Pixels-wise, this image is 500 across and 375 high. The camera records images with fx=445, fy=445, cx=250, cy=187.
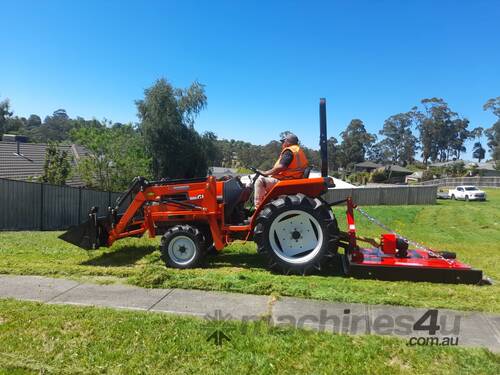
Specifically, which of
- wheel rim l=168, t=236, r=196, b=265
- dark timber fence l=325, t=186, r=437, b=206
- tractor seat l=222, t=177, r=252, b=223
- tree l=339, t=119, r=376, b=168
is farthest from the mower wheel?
tree l=339, t=119, r=376, b=168

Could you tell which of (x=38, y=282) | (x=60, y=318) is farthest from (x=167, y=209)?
(x=60, y=318)

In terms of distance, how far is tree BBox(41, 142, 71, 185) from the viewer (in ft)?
76.5

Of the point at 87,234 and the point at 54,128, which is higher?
the point at 54,128

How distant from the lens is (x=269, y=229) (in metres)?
6.82

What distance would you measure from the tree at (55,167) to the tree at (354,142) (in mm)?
91109

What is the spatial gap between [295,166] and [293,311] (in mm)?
2901

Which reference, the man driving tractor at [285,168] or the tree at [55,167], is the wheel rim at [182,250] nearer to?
the man driving tractor at [285,168]

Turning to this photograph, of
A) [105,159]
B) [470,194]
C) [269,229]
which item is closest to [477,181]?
[470,194]

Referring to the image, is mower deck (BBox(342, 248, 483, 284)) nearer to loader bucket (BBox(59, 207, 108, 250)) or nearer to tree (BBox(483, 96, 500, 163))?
loader bucket (BBox(59, 207, 108, 250))

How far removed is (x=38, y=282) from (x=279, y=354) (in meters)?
3.77

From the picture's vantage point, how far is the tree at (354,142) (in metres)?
110

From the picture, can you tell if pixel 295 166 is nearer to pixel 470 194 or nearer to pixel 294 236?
pixel 294 236

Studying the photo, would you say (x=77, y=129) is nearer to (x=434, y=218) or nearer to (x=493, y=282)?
(x=434, y=218)

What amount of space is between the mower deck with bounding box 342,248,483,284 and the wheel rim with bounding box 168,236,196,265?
2.43 m
